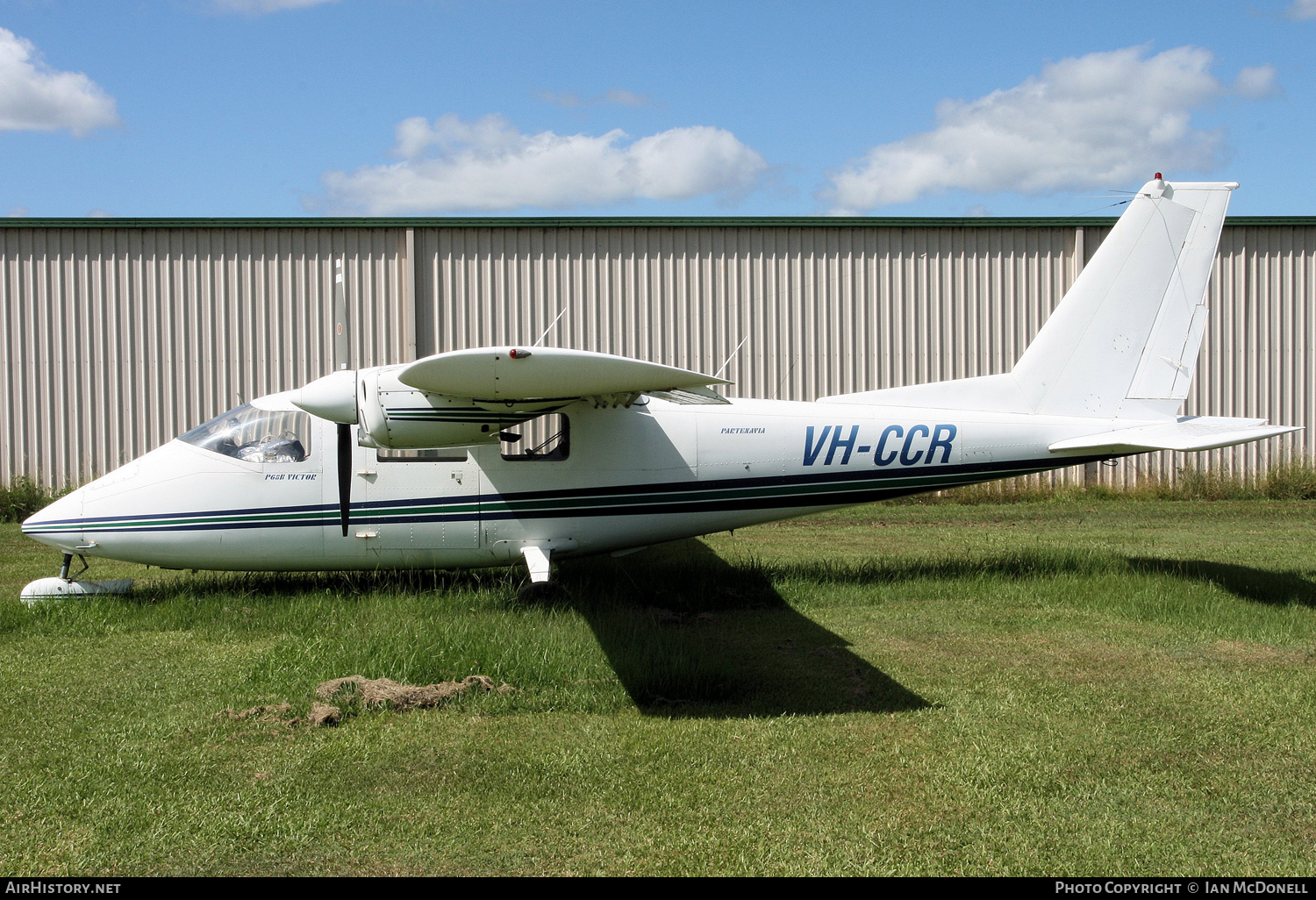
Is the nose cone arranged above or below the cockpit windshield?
below

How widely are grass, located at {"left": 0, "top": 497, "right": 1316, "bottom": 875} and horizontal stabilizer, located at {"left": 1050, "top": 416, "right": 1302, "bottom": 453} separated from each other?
1483mm

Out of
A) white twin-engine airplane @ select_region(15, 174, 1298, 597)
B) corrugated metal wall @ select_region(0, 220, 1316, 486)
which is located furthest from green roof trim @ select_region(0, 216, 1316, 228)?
white twin-engine airplane @ select_region(15, 174, 1298, 597)

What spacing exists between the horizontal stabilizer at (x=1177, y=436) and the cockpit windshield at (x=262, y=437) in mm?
7811

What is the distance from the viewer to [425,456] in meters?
9.31

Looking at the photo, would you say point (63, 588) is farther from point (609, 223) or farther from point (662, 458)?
point (609, 223)

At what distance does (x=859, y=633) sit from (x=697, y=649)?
1.67 m

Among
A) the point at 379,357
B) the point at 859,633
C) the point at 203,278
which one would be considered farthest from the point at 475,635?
the point at 203,278

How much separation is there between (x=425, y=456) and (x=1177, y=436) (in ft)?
24.6

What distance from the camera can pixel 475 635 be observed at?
7.27 metres

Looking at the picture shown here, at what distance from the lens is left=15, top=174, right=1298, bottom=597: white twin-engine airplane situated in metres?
9.10

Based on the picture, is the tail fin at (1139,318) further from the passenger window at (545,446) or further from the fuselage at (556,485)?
the passenger window at (545,446)

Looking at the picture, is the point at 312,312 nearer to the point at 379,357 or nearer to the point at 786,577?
the point at 379,357

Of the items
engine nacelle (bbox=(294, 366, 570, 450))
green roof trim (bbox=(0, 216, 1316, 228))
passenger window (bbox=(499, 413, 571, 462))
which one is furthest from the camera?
green roof trim (bbox=(0, 216, 1316, 228))

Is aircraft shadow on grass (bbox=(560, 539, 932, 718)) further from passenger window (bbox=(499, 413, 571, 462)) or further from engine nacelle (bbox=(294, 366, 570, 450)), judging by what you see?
engine nacelle (bbox=(294, 366, 570, 450))
